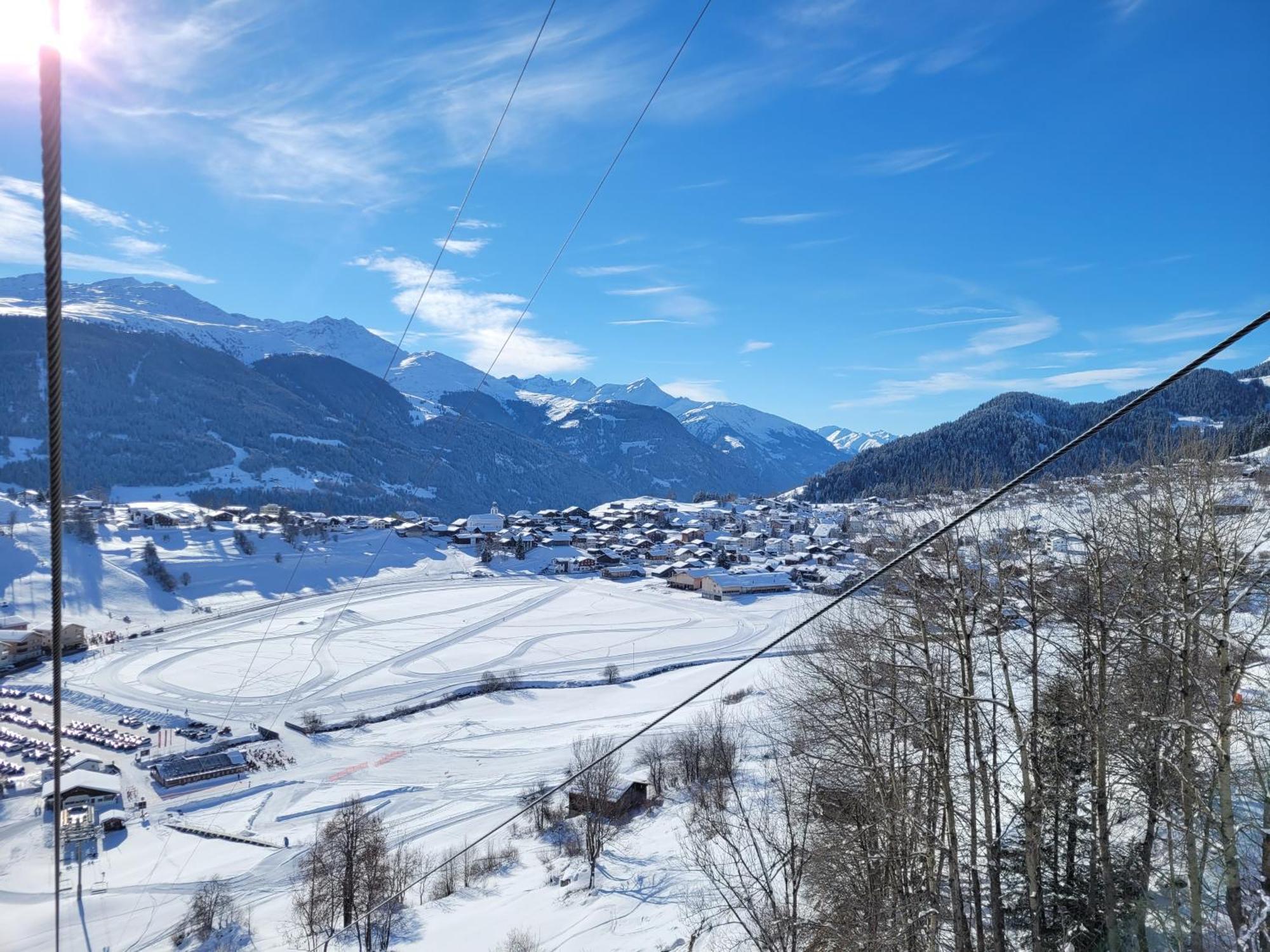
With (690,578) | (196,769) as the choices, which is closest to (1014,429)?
(690,578)

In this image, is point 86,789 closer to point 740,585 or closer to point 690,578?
point 690,578

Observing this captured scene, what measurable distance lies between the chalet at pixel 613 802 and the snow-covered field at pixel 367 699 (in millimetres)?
716

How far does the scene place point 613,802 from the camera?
67.6 ft

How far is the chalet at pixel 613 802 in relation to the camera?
66.6 ft

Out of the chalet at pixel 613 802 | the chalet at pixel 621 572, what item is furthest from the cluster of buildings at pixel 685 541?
the chalet at pixel 613 802

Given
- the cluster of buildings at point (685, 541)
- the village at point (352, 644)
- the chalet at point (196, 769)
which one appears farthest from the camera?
the cluster of buildings at point (685, 541)

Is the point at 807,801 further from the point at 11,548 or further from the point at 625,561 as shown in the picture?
the point at 11,548

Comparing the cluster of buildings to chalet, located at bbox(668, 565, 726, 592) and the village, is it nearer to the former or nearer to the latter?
chalet, located at bbox(668, 565, 726, 592)

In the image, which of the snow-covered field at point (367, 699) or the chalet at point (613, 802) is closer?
the snow-covered field at point (367, 699)

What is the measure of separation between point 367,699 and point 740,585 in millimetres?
36128

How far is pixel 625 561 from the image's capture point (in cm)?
7500

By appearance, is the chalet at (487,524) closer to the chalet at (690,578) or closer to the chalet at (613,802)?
the chalet at (690,578)

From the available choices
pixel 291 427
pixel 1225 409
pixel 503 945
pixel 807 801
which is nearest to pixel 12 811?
pixel 503 945

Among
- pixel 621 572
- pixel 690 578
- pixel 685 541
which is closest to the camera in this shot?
pixel 690 578
